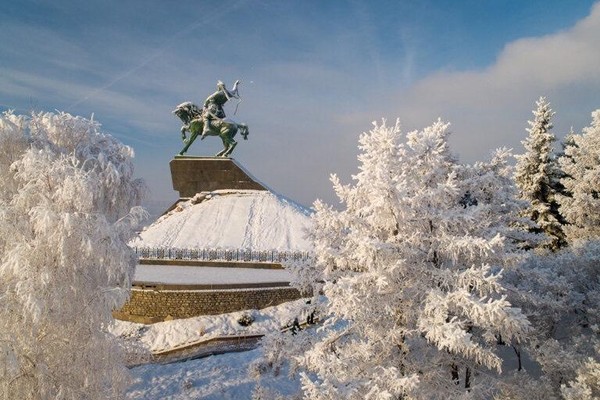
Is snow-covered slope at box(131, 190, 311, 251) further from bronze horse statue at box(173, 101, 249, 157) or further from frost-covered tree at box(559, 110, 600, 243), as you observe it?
frost-covered tree at box(559, 110, 600, 243)

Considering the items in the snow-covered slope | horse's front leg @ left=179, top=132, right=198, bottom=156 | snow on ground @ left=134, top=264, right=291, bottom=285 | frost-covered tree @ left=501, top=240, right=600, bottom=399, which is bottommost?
snow on ground @ left=134, top=264, right=291, bottom=285

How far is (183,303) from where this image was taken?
21.5 meters

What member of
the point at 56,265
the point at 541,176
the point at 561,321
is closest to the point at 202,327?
A: the point at 56,265

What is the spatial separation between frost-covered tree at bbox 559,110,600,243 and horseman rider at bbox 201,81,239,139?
27.7 meters

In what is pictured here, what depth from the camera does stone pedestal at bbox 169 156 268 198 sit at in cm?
3766

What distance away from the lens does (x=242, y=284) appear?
22.0 metres

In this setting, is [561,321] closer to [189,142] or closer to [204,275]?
[204,275]

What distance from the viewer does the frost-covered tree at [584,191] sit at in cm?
1997

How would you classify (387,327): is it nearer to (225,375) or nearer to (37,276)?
(37,276)

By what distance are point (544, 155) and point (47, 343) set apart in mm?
23615

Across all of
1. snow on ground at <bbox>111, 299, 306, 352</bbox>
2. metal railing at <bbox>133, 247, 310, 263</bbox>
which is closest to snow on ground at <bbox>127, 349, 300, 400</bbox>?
snow on ground at <bbox>111, 299, 306, 352</bbox>

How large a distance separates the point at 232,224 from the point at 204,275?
8496 mm

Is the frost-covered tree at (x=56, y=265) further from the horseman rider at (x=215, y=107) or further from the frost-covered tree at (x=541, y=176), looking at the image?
the horseman rider at (x=215, y=107)

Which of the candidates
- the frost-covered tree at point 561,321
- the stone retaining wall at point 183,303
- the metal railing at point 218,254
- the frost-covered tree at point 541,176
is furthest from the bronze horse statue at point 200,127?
the frost-covered tree at point 561,321
